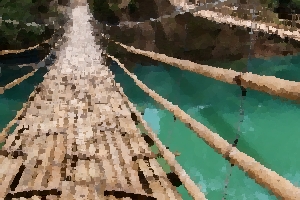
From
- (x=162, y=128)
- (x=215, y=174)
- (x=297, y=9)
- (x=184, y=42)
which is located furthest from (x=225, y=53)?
(x=215, y=174)

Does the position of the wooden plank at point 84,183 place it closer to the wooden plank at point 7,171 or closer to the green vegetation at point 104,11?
the wooden plank at point 7,171

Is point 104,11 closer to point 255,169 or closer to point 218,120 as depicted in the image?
point 218,120

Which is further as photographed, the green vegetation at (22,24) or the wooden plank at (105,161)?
the green vegetation at (22,24)

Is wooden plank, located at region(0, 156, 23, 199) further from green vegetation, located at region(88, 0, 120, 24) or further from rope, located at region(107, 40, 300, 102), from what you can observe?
green vegetation, located at region(88, 0, 120, 24)

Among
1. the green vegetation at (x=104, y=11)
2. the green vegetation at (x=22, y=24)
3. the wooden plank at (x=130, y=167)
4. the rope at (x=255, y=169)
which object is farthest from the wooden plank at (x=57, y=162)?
the green vegetation at (x=104, y=11)

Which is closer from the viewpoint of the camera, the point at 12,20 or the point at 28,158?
the point at 28,158

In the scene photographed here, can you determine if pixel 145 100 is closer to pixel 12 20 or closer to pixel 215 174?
pixel 215 174

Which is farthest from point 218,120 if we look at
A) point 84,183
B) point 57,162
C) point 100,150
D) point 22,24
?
point 22,24
